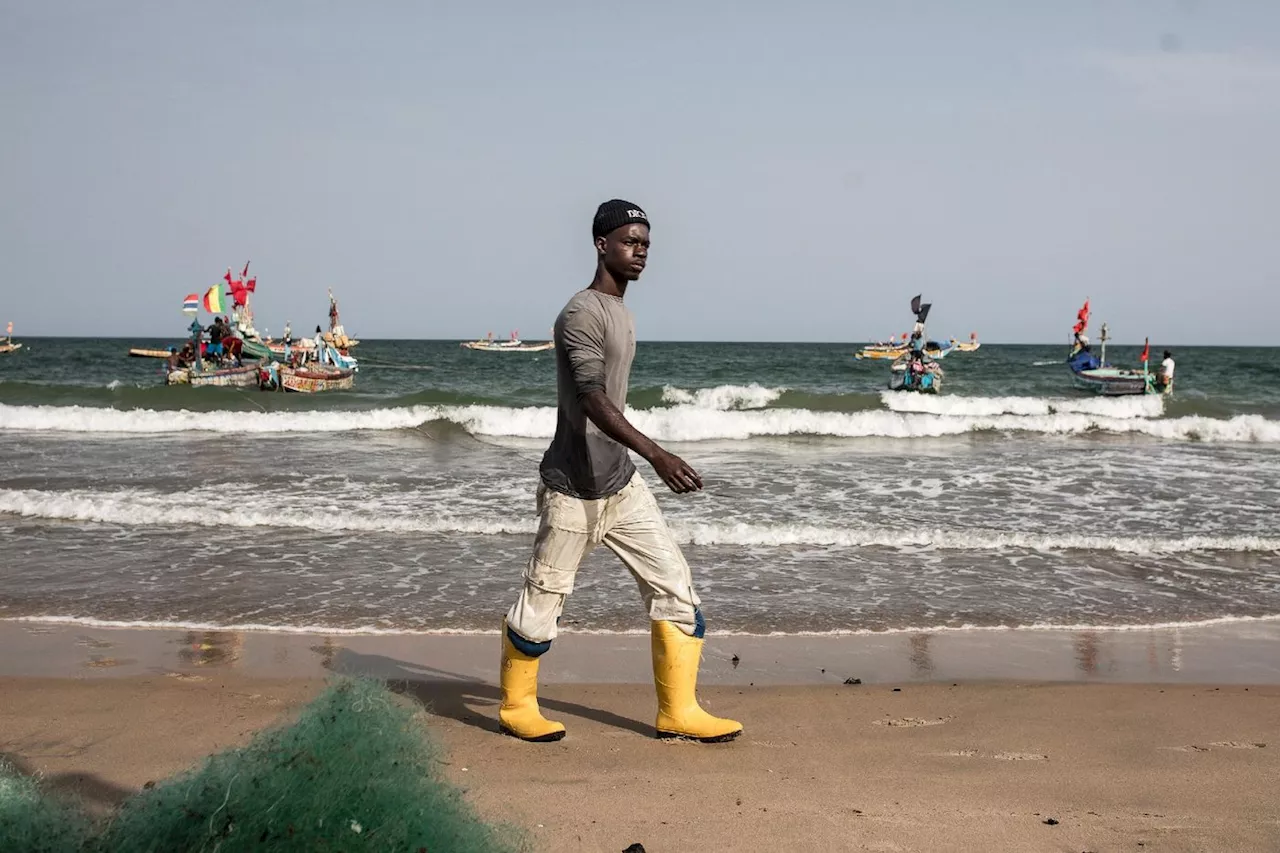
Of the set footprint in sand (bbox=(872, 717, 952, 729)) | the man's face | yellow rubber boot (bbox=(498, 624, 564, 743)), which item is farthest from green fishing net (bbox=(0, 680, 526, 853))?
footprint in sand (bbox=(872, 717, 952, 729))

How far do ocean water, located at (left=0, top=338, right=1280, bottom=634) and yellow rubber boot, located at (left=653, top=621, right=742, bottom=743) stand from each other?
1993 millimetres

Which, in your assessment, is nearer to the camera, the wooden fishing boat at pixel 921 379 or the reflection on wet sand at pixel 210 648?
the reflection on wet sand at pixel 210 648

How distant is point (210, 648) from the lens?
5.69 meters

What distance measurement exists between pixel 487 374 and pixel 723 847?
4987 cm

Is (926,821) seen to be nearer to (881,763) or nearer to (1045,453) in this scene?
(881,763)

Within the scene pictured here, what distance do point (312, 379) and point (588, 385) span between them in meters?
27.5

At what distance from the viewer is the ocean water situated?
679 centimetres

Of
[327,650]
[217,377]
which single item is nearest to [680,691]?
[327,650]

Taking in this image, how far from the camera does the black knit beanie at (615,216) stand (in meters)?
3.92

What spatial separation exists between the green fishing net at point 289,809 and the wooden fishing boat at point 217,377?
29424 mm

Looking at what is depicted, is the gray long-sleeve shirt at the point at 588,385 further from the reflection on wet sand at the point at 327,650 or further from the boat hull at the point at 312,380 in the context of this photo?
the boat hull at the point at 312,380

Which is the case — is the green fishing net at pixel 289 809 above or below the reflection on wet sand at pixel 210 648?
above

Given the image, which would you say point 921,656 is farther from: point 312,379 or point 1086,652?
point 312,379

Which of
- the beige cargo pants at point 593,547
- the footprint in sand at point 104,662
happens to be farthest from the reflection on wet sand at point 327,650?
the beige cargo pants at point 593,547
